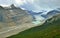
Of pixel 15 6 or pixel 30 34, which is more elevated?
pixel 15 6

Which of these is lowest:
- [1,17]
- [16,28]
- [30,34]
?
[30,34]

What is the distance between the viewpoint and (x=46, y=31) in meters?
2.34

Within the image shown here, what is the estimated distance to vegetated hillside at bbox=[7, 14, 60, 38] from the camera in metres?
2.25

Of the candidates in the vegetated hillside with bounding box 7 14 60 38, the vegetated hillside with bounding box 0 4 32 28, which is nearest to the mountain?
the vegetated hillside with bounding box 7 14 60 38

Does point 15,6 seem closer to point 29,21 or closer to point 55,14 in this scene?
point 29,21

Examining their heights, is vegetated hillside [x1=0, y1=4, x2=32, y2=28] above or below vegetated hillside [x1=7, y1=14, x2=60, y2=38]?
above

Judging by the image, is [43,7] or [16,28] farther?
[43,7]

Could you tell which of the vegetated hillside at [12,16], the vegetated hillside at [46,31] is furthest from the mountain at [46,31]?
the vegetated hillside at [12,16]

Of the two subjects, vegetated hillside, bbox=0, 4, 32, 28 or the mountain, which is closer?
the mountain

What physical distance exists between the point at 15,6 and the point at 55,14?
690 mm

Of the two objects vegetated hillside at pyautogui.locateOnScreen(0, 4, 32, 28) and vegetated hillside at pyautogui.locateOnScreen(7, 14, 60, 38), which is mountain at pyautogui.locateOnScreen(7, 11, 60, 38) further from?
vegetated hillside at pyautogui.locateOnScreen(0, 4, 32, 28)

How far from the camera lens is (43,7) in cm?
293

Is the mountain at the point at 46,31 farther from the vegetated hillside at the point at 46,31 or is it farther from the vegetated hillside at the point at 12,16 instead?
the vegetated hillside at the point at 12,16

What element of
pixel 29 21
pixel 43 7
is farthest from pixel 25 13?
pixel 43 7
